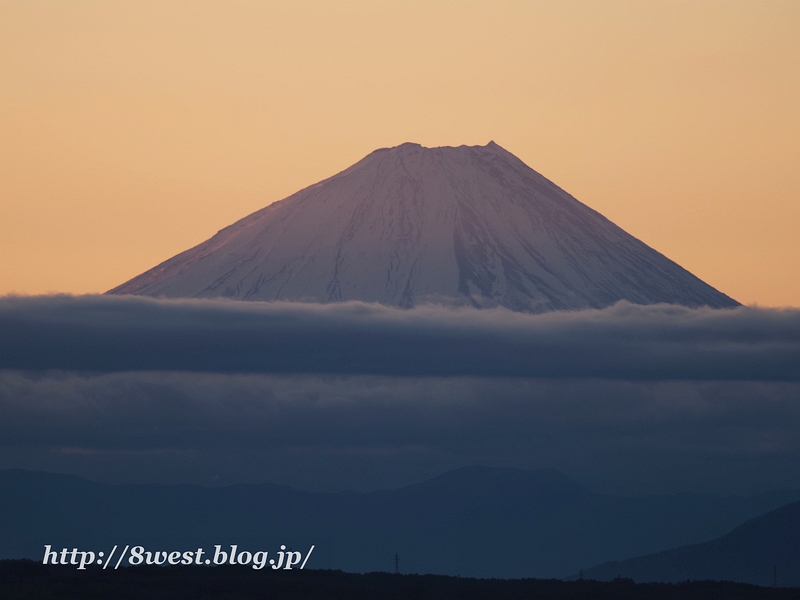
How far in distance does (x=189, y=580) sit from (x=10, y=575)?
37.7ft

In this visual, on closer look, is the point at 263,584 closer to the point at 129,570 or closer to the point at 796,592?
the point at 129,570

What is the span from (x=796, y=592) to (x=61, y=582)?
5010 centimetres

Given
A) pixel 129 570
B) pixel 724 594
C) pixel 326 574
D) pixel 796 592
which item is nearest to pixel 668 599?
pixel 724 594

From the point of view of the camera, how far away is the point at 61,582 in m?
111

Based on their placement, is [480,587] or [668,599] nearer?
[668,599]

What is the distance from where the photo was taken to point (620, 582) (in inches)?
4889

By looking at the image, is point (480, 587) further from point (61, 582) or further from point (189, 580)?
point (61, 582)

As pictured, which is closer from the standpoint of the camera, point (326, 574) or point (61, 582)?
point (61, 582)

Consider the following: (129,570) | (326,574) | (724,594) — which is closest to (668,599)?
(724,594)

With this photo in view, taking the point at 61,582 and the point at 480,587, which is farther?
the point at 480,587

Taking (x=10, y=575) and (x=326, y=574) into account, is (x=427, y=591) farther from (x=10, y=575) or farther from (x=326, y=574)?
(x=10, y=575)

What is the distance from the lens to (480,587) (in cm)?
12225

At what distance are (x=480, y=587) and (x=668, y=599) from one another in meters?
14.0

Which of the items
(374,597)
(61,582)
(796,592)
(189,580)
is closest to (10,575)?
(61,582)
